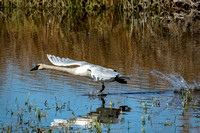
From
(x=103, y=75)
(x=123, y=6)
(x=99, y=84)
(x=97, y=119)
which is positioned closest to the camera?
(x=97, y=119)

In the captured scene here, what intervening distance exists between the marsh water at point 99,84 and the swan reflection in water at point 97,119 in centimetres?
2

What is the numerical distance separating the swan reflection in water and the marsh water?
0.05 feet

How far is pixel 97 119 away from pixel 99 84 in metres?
3.00

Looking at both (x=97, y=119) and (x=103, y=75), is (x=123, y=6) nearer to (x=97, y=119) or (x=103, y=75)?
(x=103, y=75)

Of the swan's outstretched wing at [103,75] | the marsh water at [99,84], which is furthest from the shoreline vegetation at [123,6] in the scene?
the swan's outstretched wing at [103,75]

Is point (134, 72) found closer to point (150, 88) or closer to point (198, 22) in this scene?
point (150, 88)

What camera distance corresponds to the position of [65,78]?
424 inches

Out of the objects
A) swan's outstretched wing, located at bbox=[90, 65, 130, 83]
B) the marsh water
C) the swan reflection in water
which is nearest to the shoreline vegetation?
the marsh water

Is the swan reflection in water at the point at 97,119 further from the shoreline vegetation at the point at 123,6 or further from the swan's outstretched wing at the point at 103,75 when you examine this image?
the shoreline vegetation at the point at 123,6

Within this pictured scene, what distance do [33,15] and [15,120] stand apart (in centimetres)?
2030

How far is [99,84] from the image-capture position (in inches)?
410

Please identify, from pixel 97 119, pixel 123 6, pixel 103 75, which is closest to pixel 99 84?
pixel 103 75

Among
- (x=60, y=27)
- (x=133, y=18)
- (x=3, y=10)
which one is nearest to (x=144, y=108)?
(x=60, y=27)

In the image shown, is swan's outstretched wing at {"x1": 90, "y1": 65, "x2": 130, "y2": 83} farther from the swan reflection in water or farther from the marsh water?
the swan reflection in water
